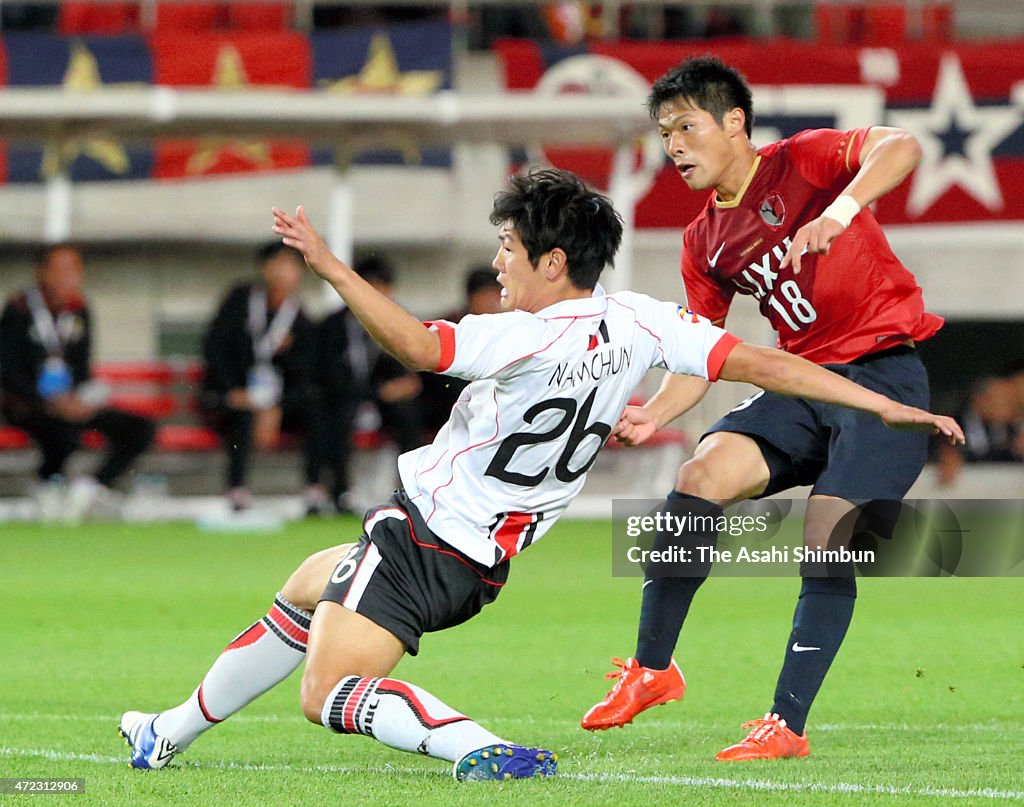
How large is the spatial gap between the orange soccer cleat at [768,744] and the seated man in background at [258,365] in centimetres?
924

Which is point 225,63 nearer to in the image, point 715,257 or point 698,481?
point 715,257

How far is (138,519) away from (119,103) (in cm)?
341

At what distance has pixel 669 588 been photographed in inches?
211

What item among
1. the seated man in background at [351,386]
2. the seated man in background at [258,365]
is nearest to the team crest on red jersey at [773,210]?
the seated man in background at [351,386]

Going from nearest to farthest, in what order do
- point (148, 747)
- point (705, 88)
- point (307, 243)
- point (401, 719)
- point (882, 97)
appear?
point (307, 243) < point (401, 719) < point (148, 747) < point (705, 88) < point (882, 97)

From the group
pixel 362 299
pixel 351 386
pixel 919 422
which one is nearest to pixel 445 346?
pixel 362 299

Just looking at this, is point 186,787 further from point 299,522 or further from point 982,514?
point 982,514

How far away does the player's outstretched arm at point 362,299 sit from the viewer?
13.1ft

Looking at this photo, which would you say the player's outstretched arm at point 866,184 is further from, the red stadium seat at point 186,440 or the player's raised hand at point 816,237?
the red stadium seat at point 186,440

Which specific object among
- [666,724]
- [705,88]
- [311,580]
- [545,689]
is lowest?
[545,689]

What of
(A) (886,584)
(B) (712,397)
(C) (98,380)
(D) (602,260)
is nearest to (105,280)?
(C) (98,380)

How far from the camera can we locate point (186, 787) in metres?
4.40

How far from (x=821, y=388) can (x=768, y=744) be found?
1060mm

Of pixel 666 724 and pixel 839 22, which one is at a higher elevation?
pixel 839 22
